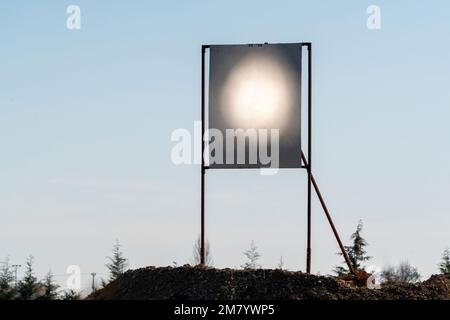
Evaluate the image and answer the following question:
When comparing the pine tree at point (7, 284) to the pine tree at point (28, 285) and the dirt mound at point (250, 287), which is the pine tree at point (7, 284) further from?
the dirt mound at point (250, 287)

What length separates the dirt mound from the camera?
66.7 ft

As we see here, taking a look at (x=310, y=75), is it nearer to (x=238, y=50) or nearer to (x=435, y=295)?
(x=238, y=50)

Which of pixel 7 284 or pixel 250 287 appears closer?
pixel 250 287

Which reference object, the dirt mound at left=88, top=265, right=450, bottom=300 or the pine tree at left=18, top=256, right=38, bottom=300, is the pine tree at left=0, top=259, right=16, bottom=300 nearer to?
the pine tree at left=18, top=256, right=38, bottom=300

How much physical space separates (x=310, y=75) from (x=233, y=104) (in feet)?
6.59

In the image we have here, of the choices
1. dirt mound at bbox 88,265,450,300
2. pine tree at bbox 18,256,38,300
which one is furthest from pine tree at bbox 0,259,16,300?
dirt mound at bbox 88,265,450,300

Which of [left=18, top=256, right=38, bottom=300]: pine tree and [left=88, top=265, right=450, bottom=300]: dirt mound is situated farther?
[left=18, top=256, right=38, bottom=300]: pine tree

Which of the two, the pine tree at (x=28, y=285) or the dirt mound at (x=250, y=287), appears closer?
the dirt mound at (x=250, y=287)

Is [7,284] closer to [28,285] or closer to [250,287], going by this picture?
[28,285]

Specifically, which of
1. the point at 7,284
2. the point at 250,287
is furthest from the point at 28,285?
the point at 250,287

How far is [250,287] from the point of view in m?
20.6

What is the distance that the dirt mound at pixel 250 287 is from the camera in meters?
20.3

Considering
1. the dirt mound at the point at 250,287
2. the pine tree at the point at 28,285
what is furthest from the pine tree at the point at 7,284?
the dirt mound at the point at 250,287

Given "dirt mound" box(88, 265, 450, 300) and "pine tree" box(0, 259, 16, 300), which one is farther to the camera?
"pine tree" box(0, 259, 16, 300)
